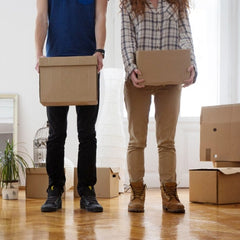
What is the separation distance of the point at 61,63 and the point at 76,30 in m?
0.23

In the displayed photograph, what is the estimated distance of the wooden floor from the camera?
1.48 meters

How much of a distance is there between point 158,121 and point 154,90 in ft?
0.48

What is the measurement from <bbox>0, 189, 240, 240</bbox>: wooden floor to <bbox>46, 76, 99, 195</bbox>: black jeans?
0.17 metres

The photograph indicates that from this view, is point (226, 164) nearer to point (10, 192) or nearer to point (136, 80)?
point (136, 80)

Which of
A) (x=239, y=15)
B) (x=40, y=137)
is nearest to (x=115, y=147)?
(x=40, y=137)

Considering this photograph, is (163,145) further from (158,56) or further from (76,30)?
(76,30)

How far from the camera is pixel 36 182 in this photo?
3.06 m

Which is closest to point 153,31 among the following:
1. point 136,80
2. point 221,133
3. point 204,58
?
point 136,80

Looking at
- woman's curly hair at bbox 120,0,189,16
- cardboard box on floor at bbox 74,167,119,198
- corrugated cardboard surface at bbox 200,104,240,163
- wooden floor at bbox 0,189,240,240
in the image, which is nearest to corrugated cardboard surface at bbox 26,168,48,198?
cardboard box on floor at bbox 74,167,119,198

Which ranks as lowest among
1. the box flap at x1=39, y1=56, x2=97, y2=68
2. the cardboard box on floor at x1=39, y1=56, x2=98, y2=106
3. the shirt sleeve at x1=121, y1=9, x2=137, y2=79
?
the cardboard box on floor at x1=39, y1=56, x2=98, y2=106

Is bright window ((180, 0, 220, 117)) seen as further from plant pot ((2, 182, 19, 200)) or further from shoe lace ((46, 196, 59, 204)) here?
shoe lace ((46, 196, 59, 204))

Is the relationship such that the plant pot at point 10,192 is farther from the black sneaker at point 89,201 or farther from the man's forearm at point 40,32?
the man's forearm at point 40,32

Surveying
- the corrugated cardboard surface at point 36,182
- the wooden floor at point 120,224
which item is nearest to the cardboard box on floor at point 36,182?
the corrugated cardboard surface at point 36,182

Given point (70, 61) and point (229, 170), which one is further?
point (229, 170)
